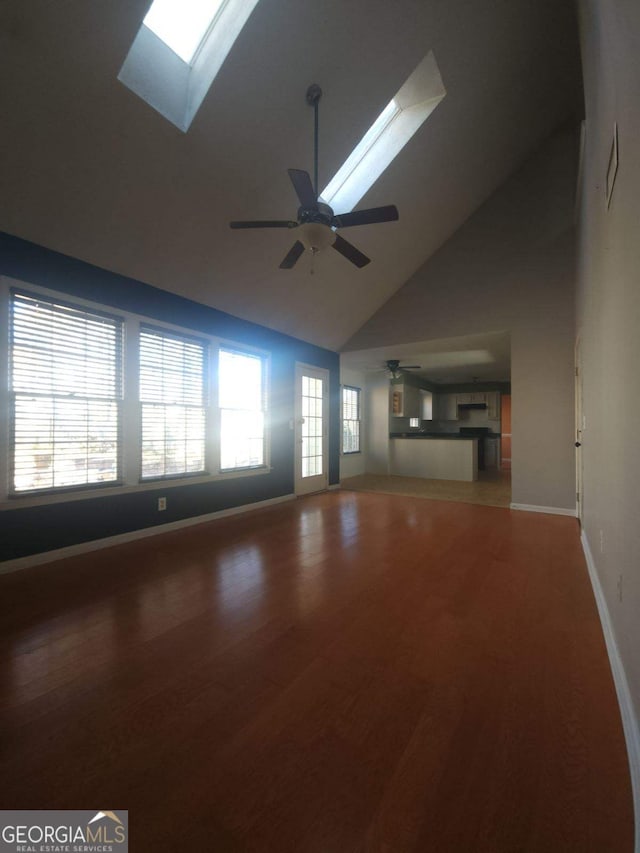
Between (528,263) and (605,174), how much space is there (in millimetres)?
3121

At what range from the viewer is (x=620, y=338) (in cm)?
155

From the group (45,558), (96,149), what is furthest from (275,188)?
(45,558)

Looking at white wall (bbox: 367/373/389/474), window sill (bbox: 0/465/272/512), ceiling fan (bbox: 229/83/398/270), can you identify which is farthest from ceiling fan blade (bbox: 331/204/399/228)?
white wall (bbox: 367/373/389/474)

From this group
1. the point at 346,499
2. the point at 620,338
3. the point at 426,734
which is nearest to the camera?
the point at 426,734

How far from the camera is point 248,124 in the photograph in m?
2.74

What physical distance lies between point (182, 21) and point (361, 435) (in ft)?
22.0

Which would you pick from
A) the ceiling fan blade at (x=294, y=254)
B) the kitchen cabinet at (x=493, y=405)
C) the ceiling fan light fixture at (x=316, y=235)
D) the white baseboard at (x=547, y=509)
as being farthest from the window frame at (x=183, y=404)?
the kitchen cabinet at (x=493, y=405)

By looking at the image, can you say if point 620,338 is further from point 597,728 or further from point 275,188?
point 275,188

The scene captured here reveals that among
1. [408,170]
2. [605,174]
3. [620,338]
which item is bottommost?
[620,338]

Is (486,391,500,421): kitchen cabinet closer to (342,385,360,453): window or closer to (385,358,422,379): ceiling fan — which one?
(385,358,422,379): ceiling fan

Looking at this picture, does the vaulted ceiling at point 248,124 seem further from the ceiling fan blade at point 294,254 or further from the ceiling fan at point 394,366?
the ceiling fan at point 394,366

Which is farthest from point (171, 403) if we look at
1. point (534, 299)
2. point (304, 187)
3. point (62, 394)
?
point (534, 299)

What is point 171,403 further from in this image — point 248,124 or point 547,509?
point 547,509

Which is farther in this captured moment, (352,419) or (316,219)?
(352,419)
